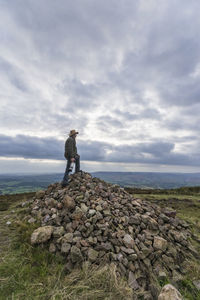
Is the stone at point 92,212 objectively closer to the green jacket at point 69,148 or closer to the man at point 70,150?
the man at point 70,150

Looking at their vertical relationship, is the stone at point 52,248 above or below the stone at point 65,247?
below

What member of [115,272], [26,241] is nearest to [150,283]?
[115,272]

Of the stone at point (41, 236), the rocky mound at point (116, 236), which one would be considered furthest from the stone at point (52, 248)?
the stone at point (41, 236)

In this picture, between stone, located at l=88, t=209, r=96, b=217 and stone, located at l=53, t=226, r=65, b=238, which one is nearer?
stone, located at l=53, t=226, r=65, b=238

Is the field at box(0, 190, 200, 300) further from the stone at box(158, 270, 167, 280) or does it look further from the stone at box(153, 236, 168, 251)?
the stone at box(153, 236, 168, 251)

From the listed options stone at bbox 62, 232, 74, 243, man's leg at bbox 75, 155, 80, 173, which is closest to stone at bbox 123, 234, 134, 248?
stone at bbox 62, 232, 74, 243

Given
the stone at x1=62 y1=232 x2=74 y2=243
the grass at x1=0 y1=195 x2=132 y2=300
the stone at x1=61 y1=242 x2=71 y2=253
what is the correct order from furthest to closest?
the stone at x1=62 y1=232 x2=74 y2=243
the stone at x1=61 y1=242 x2=71 y2=253
the grass at x1=0 y1=195 x2=132 y2=300

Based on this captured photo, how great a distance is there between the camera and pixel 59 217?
23.0ft

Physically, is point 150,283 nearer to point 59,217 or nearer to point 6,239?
point 59,217

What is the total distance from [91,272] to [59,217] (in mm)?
2976

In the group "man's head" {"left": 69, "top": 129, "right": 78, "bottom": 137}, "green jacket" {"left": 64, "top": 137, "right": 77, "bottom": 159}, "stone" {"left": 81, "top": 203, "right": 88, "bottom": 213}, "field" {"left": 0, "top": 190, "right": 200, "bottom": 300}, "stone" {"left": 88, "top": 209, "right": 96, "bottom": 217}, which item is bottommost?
"field" {"left": 0, "top": 190, "right": 200, "bottom": 300}

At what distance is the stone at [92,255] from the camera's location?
517 centimetres

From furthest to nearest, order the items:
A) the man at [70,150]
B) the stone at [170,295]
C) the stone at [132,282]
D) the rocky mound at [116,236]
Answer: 1. the man at [70,150]
2. the rocky mound at [116,236]
3. the stone at [132,282]
4. the stone at [170,295]

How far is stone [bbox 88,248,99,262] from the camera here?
5.17 meters
